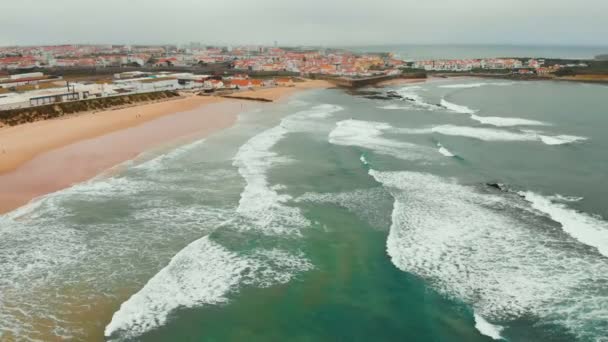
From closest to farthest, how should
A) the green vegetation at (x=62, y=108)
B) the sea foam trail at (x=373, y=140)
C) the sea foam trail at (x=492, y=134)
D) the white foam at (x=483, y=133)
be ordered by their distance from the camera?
the sea foam trail at (x=373, y=140), the sea foam trail at (x=492, y=134), the white foam at (x=483, y=133), the green vegetation at (x=62, y=108)

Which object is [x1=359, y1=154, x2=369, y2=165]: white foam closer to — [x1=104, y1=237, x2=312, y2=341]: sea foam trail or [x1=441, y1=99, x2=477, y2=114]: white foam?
[x1=104, y1=237, x2=312, y2=341]: sea foam trail

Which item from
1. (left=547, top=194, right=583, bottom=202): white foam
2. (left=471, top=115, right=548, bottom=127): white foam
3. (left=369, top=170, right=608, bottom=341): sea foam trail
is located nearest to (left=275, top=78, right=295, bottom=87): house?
(left=471, top=115, right=548, bottom=127): white foam

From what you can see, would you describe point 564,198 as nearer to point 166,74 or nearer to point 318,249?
point 318,249

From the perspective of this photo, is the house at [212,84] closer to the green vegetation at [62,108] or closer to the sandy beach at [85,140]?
the green vegetation at [62,108]

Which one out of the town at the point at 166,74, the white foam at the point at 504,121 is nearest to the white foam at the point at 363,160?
the white foam at the point at 504,121

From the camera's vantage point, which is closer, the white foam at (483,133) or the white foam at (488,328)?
the white foam at (488,328)
